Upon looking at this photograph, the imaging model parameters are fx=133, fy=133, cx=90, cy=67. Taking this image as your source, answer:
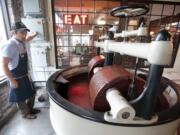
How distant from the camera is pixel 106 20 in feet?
10.4

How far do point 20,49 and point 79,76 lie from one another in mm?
984

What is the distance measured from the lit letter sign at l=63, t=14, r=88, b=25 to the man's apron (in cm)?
129

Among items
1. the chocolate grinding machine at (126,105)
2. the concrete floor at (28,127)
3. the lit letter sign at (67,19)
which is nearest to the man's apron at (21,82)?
the concrete floor at (28,127)

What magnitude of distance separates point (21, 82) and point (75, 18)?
5.68 ft

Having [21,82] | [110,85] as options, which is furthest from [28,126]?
[110,85]

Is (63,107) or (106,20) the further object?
(106,20)

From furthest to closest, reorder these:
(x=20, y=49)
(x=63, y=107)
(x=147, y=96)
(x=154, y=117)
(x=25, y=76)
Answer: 1. (x=25, y=76)
2. (x=20, y=49)
3. (x=63, y=107)
4. (x=154, y=117)
5. (x=147, y=96)

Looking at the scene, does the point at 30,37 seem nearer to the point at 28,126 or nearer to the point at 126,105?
the point at 28,126

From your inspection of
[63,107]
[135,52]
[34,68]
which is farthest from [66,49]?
[135,52]

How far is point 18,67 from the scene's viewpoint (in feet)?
6.53

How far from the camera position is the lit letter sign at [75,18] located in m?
2.90

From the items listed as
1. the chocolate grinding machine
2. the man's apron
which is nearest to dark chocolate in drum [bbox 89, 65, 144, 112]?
A: the chocolate grinding machine

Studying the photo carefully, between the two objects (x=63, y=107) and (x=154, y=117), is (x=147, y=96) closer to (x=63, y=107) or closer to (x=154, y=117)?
(x=154, y=117)

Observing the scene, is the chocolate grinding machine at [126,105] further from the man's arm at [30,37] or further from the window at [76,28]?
the window at [76,28]
